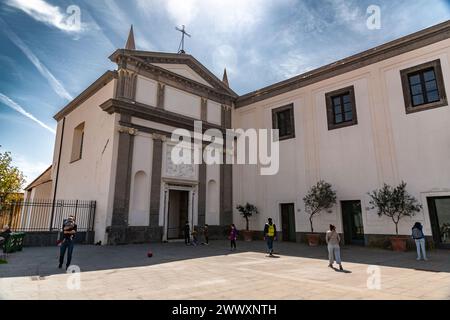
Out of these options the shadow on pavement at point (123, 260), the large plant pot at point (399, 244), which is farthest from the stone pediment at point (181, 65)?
the large plant pot at point (399, 244)

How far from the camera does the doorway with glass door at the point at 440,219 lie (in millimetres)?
13492

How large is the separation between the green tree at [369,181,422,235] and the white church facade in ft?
1.29

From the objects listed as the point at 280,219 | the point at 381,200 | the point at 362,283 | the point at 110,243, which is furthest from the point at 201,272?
the point at 280,219

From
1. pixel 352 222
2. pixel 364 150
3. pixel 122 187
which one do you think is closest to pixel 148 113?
pixel 122 187

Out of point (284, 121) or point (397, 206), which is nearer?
point (397, 206)

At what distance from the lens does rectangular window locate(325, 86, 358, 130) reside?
17.1 meters

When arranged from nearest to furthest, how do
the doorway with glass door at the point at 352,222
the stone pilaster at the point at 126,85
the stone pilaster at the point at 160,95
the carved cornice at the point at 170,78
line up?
1. the doorway with glass door at the point at 352,222
2. the stone pilaster at the point at 126,85
3. the carved cornice at the point at 170,78
4. the stone pilaster at the point at 160,95

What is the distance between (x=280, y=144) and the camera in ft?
65.1

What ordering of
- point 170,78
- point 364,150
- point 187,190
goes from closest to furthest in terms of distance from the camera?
point 364,150
point 187,190
point 170,78

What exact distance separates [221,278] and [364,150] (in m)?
11.9

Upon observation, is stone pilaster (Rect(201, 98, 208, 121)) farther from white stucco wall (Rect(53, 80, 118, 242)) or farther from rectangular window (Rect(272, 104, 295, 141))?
white stucco wall (Rect(53, 80, 118, 242))

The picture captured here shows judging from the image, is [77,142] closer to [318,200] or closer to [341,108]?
[318,200]

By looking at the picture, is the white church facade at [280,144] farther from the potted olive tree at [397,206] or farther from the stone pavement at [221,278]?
the stone pavement at [221,278]
